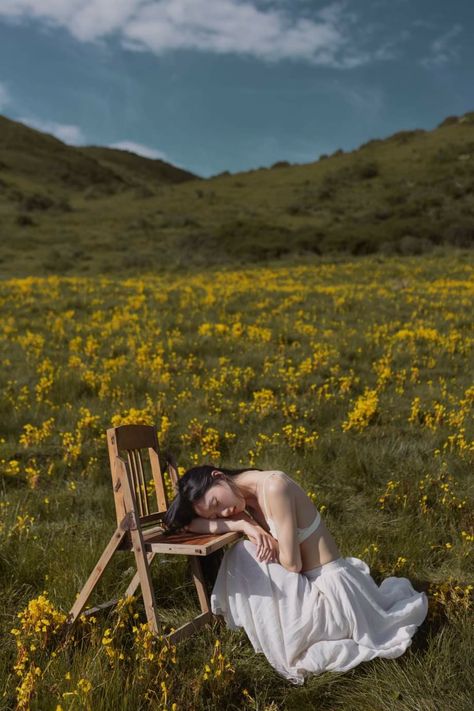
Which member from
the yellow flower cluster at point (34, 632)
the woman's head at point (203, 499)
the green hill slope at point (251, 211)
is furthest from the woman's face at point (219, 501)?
the green hill slope at point (251, 211)

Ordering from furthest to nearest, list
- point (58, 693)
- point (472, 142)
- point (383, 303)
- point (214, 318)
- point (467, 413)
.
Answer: point (472, 142), point (383, 303), point (214, 318), point (467, 413), point (58, 693)

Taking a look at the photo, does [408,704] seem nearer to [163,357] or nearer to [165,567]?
[165,567]

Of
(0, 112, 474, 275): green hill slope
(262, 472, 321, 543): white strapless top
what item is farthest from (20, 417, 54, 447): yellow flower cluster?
(0, 112, 474, 275): green hill slope

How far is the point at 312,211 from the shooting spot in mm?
41875

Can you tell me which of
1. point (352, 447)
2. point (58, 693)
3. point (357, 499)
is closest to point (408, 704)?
point (58, 693)

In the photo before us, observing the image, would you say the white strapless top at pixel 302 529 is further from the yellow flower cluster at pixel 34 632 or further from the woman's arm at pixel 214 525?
the yellow flower cluster at pixel 34 632

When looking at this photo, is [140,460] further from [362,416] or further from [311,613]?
[362,416]

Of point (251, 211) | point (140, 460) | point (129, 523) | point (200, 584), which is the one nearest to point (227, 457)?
point (140, 460)

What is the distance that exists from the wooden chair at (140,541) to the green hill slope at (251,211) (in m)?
22.0

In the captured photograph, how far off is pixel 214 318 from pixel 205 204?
1337 inches

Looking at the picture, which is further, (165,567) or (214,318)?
(214,318)

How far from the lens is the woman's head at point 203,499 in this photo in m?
3.61

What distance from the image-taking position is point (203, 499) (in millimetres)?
3617

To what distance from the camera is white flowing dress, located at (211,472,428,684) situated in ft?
10.9
